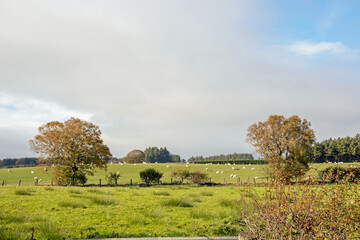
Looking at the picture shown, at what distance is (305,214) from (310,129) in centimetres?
3554

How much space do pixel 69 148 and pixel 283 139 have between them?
1215 inches

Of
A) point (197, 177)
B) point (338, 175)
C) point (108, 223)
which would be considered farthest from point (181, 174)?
point (338, 175)

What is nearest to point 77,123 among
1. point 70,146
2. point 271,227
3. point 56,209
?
point 70,146

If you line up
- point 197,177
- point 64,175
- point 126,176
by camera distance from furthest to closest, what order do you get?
point 126,176 → point 197,177 → point 64,175

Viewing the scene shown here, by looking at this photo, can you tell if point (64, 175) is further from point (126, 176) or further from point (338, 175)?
point (338, 175)

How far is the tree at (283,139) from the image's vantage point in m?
36.7

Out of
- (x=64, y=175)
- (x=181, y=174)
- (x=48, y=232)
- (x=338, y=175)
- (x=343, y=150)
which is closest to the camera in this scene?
(x=338, y=175)

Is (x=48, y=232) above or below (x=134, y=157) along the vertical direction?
below

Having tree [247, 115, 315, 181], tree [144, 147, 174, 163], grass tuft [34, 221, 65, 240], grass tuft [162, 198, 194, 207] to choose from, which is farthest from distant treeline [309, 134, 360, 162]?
grass tuft [34, 221, 65, 240]

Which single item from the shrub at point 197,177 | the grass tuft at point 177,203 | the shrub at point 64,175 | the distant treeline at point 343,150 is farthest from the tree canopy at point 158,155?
the grass tuft at point 177,203

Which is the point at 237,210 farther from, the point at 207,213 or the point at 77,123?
the point at 77,123

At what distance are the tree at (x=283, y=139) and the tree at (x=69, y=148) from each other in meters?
23.2

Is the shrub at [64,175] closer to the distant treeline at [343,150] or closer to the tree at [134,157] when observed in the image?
the tree at [134,157]

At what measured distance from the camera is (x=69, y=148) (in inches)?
1308
